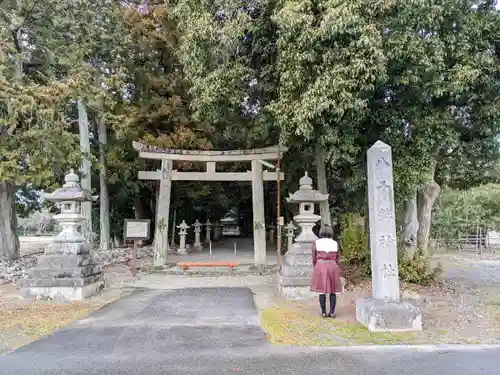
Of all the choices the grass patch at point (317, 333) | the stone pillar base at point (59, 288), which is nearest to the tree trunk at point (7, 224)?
the stone pillar base at point (59, 288)

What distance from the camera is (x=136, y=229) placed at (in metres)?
11.9

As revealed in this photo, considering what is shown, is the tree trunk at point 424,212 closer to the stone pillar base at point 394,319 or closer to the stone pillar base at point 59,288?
the stone pillar base at point 394,319

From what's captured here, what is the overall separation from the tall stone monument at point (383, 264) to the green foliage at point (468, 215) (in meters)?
20.7

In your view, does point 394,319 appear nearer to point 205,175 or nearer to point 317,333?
point 317,333

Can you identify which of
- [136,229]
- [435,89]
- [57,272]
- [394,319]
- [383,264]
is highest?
[435,89]

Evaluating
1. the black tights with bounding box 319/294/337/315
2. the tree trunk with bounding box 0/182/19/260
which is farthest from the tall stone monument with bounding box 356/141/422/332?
the tree trunk with bounding box 0/182/19/260

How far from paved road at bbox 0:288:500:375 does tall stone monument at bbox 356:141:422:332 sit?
86 cm

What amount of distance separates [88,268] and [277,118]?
5.17 meters

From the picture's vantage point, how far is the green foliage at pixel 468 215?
25.2 m

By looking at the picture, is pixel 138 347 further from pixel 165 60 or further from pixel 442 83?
pixel 165 60

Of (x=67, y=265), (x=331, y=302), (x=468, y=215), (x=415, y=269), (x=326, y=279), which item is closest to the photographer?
(x=326, y=279)

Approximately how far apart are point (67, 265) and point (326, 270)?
209 inches

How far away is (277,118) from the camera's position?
366 inches

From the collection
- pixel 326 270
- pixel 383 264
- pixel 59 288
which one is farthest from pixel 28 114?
pixel 383 264
